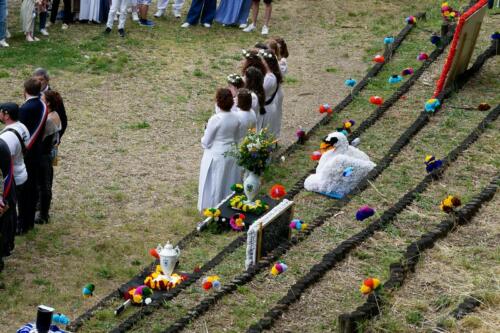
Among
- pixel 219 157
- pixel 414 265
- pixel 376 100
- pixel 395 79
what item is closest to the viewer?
pixel 414 265

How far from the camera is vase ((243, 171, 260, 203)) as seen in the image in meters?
11.4

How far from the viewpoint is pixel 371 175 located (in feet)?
38.9

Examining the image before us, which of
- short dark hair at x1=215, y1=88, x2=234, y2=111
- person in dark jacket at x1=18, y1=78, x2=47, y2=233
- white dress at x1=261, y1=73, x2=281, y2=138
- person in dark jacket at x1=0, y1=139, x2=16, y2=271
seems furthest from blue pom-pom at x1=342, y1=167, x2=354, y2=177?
person in dark jacket at x1=0, y1=139, x2=16, y2=271

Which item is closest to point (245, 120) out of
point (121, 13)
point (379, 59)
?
point (379, 59)

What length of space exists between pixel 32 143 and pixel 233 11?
9.73 metres

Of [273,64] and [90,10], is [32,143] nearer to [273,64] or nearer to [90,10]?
[273,64]

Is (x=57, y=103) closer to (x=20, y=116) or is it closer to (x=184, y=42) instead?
(x=20, y=116)

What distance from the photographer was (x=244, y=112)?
39.5 ft

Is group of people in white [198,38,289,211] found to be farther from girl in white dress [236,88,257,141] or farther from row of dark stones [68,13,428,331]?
row of dark stones [68,13,428,331]

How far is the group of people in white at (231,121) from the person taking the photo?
11773mm

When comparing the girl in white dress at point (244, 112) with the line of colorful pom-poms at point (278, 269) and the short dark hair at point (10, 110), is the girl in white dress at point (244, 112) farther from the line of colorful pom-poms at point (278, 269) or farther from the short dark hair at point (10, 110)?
the line of colorful pom-poms at point (278, 269)

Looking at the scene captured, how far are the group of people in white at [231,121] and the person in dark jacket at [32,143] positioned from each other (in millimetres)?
1964

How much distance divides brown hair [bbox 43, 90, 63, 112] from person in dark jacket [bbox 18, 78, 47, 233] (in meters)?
0.18

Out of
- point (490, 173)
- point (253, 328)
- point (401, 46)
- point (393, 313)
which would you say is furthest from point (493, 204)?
point (401, 46)
